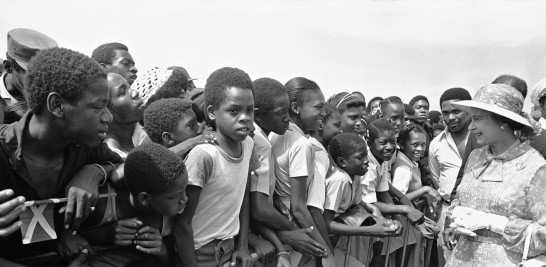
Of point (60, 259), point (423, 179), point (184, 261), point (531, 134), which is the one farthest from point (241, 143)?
point (423, 179)

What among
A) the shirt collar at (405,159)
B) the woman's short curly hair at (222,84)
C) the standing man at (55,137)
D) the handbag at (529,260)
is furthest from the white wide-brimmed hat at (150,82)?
the shirt collar at (405,159)

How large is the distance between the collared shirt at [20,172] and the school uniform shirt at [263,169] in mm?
1285

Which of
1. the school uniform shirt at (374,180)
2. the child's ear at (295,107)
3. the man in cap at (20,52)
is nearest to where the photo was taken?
the man in cap at (20,52)

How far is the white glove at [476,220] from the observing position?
3879 mm

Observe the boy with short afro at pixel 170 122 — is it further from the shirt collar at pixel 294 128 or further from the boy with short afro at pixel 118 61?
the boy with short afro at pixel 118 61

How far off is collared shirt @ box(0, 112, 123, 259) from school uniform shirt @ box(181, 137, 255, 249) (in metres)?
0.73

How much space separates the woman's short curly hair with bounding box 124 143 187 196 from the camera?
286cm

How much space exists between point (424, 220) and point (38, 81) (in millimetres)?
4177

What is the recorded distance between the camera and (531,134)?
13.4 ft

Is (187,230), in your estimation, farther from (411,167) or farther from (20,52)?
(411,167)

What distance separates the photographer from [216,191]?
3.41 meters

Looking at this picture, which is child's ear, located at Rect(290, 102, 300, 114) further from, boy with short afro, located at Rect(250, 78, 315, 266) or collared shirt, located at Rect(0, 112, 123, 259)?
collared shirt, located at Rect(0, 112, 123, 259)

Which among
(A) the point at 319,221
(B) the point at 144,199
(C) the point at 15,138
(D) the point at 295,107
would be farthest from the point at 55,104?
(D) the point at 295,107

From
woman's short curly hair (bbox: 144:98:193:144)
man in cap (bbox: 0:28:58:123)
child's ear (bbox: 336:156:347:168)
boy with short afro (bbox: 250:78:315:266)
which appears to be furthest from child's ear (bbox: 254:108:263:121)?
man in cap (bbox: 0:28:58:123)
